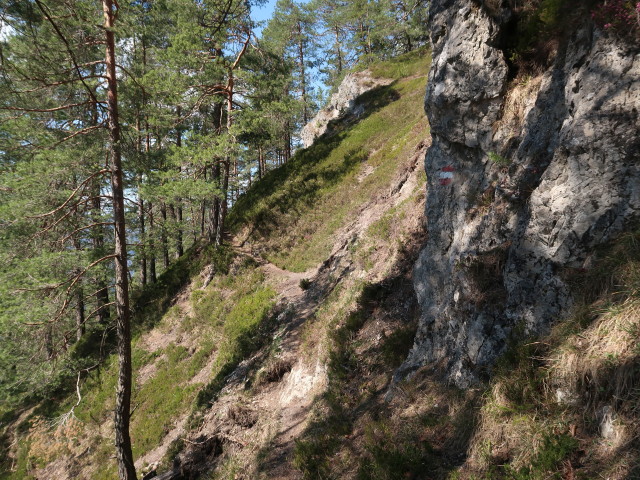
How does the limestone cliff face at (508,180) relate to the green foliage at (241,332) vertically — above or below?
above

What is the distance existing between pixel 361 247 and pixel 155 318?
1161cm

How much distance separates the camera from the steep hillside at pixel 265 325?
25.7 ft

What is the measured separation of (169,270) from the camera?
60.3 feet

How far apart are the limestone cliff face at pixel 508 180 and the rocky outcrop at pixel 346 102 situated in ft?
67.4

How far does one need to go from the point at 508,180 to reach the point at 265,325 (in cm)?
923

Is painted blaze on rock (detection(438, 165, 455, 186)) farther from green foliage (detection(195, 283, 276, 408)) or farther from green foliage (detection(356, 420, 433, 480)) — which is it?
green foliage (detection(195, 283, 276, 408))

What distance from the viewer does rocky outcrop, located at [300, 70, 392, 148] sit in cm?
2659

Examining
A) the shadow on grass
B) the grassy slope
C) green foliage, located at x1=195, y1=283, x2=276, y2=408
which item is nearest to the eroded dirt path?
the grassy slope

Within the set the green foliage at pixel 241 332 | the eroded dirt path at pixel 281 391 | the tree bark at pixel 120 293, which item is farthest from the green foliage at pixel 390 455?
the green foliage at pixel 241 332

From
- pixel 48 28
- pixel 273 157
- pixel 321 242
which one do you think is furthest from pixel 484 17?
pixel 273 157

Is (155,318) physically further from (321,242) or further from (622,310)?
(622,310)

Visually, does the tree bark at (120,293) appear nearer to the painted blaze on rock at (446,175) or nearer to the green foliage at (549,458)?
the painted blaze on rock at (446,175)

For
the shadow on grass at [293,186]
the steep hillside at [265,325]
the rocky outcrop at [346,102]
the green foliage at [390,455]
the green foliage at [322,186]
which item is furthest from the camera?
the rocky outcrop at [346,102]

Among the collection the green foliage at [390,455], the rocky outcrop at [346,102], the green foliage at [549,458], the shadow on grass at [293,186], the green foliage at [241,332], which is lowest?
the green foliage at [241,332]
